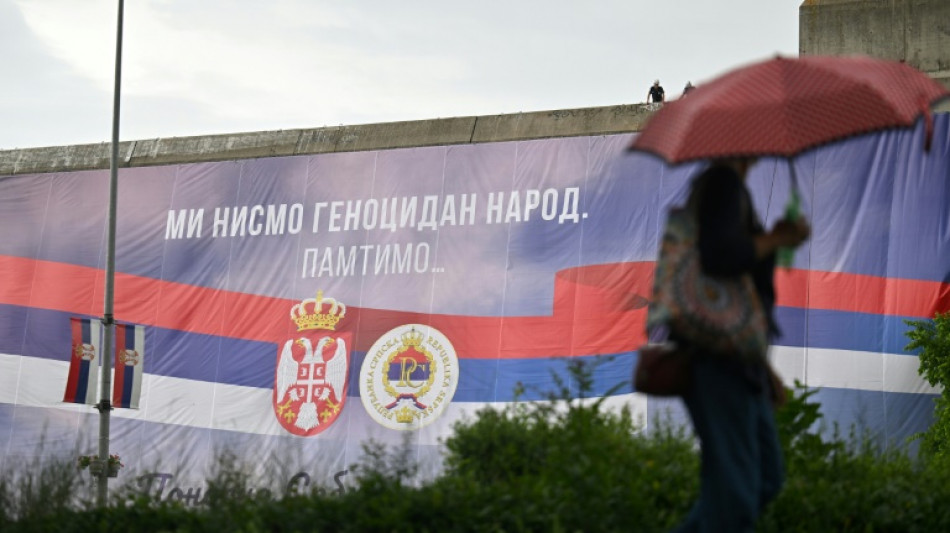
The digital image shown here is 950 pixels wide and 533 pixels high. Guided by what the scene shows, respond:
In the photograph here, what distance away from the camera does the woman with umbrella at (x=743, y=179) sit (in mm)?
4566

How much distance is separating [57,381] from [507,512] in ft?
86.3

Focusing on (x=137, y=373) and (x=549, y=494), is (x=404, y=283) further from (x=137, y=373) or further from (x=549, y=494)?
(x=549, y=494)

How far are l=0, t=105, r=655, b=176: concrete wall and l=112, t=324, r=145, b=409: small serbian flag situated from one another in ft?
20.4

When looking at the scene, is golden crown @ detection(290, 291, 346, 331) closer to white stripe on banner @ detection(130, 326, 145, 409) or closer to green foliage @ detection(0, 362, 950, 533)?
white stripe on banner @ detection(130, 326, 145, 409)

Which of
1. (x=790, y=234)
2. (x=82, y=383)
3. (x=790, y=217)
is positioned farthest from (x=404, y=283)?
(x=790, y=234)

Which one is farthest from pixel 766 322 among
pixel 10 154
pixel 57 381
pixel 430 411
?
pixel 10 154

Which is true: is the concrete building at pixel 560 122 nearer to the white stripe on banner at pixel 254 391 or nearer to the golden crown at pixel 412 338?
the golden crown at pixel 412 338

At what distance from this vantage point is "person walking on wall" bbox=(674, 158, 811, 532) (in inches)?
179

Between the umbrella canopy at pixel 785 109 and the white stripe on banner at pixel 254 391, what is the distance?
59.8ft

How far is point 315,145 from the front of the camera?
3003cm

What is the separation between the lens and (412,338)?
90.8 ft

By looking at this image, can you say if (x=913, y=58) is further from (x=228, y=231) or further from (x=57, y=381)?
(x=57, y=381)

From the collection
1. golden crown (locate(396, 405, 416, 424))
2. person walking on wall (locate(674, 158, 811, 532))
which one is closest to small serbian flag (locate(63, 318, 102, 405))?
golden crown (locate(396, 405, 416, 424))

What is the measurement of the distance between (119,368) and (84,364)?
0.57 metres
